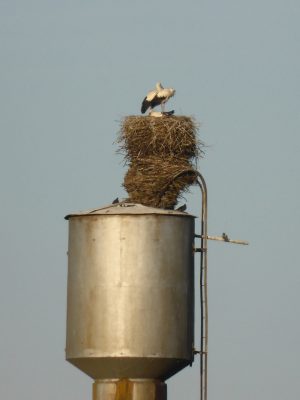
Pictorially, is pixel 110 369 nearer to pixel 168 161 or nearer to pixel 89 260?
pixel 89 260

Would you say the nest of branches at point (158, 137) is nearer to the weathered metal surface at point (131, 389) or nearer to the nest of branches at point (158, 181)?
the nest of branches at point (158, 181)

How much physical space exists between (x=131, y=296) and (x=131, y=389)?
1427 mm

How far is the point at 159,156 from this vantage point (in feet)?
95.3

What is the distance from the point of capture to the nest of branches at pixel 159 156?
28.6m

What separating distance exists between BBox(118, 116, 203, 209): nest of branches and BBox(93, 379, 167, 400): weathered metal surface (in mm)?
3302

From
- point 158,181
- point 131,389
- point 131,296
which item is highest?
point 158,181

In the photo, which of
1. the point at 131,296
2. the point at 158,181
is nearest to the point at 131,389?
the point at 131,296

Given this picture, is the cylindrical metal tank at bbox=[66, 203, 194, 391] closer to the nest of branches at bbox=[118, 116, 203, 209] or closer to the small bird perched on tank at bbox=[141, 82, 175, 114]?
the nest of branches at bbox=[118, 116, 203, 209]

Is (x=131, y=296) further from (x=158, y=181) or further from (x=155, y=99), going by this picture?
(x=155, y=99)

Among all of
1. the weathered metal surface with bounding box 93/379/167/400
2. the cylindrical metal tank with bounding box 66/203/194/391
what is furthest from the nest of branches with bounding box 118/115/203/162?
the weathered metal surface with bounding box 93/379/167/400

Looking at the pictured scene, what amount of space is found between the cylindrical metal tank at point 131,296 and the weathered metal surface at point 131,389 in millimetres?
99

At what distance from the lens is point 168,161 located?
95.1ft

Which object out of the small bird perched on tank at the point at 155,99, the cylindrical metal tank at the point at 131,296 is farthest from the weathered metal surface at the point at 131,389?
the small bird perched on tank at the point at 155,99

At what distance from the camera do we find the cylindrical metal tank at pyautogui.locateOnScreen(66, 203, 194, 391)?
87.2 ft
